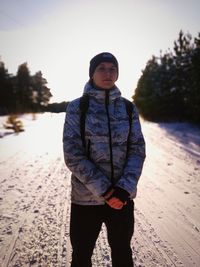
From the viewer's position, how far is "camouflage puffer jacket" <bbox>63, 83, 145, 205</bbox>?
7.23 feet

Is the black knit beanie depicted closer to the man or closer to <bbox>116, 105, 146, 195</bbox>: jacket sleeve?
the man

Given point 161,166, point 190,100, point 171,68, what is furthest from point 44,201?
point 171,68

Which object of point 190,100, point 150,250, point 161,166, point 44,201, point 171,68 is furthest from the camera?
point 171,68

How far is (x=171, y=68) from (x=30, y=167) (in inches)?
898

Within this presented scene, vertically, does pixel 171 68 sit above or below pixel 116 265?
above

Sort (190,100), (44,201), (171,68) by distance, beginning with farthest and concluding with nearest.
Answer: (171,68) < (190,100) < (44,201)

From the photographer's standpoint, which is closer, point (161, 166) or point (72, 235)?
point (72, 235)

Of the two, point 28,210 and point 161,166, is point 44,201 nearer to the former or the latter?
Answer: point 28,210

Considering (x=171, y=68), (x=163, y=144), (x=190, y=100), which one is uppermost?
(x=171, y=68)

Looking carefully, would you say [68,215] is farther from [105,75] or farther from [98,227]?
[105,75]

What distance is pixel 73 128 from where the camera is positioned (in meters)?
2.26

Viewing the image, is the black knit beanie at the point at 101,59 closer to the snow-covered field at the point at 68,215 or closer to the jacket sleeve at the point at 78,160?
the jacket sleeve at the point at 78,160

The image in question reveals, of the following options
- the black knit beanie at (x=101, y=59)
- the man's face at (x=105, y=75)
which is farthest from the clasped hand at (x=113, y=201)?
the black knit beanie at (x=101, y=59)

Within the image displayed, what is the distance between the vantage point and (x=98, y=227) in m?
2.32
